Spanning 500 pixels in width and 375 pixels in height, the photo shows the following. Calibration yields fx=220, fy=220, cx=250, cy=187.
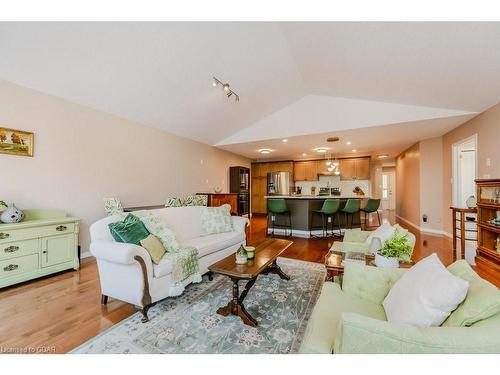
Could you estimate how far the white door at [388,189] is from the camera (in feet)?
37.2

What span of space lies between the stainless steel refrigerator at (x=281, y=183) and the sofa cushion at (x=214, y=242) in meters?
5.02

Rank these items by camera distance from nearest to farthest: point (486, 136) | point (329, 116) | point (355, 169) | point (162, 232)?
point (162, 232)
point (486, 136)
point (329, 116)
point (355, 169)

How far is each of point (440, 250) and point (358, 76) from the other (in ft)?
11.5

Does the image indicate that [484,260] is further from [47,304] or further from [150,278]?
[47,304]

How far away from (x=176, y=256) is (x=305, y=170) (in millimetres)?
6830

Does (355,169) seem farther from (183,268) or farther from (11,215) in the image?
(11,215)

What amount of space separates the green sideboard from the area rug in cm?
182

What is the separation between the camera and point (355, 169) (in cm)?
757

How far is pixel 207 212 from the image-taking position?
345 cm

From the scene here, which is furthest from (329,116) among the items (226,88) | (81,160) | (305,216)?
(81,160)

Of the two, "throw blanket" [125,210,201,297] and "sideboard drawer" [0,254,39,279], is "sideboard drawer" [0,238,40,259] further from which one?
"throw blanket" [125,210,201,297]

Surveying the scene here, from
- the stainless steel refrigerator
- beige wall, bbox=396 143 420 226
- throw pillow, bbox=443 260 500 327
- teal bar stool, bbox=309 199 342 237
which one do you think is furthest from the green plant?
the stainless steel refrigerator

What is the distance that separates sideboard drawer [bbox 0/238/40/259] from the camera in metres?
2.51

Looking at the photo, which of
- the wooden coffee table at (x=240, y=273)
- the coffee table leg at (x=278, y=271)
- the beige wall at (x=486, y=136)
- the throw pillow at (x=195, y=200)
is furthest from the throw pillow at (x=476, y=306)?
the throw pillow at (x=195, y=200)
